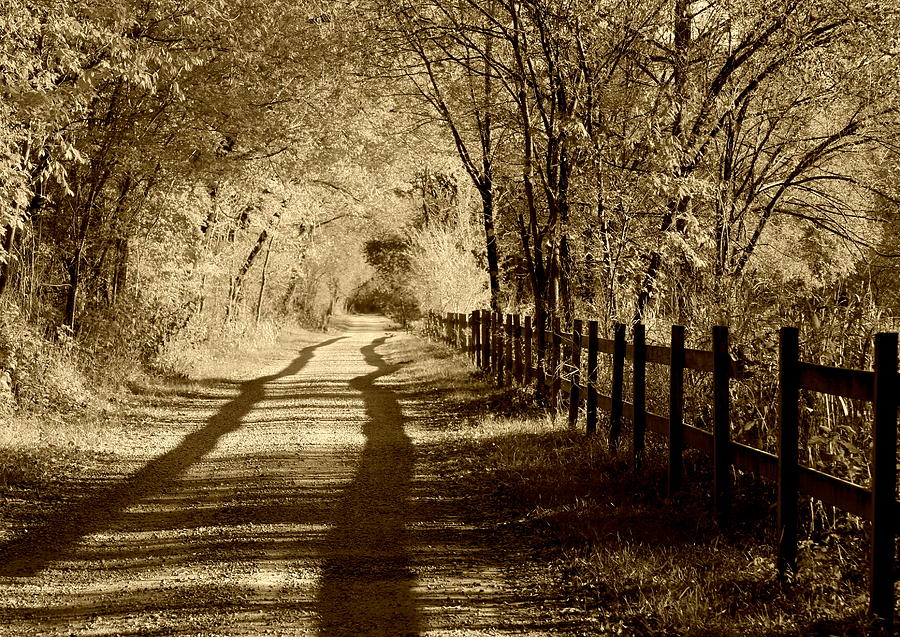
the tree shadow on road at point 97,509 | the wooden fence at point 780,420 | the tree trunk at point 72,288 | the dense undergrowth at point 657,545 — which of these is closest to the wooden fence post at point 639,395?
the wooden fence at point 780,420

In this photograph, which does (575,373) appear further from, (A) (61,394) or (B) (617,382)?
(A) (61,394)

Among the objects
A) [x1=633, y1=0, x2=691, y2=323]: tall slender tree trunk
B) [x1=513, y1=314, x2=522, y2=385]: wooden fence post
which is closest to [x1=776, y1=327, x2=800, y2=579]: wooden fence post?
[x1=633, y1=0, x2=691, y2=323]: tall slender tree trunk

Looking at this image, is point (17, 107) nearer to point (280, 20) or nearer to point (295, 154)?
point (280, 20)

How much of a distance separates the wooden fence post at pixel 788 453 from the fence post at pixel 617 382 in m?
3.48

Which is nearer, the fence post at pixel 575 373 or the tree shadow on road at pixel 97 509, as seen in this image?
the tree shadow on road at pixel 97 509

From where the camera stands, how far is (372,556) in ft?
19.3

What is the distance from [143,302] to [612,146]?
11.7m

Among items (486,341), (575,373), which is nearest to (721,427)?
(575,373)

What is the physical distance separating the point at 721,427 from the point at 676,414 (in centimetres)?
91

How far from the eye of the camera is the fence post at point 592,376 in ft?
31.8

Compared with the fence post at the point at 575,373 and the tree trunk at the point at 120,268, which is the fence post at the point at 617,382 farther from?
the tree trunk at the point at 120,268

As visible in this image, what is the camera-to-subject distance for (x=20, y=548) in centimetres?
620

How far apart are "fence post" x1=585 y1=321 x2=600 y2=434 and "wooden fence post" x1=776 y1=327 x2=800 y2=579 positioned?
4.49 metres

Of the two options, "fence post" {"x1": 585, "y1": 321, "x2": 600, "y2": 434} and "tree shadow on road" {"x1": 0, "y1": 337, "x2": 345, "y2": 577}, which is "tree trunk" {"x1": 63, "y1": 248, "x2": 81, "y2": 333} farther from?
"fence post" {"x1": 585, "y1": 321, "x2": 600, "y2": 434}
